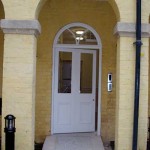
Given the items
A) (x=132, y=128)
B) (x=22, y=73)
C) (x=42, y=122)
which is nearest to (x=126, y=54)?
(x=132, y=128)

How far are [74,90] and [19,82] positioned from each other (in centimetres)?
280

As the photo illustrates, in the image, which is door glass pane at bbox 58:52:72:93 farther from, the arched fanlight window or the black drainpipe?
the black drainpipe

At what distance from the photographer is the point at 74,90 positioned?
27.9 feet

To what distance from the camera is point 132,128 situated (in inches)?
A: 240

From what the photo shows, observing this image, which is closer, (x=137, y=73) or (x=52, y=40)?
(x=137, y=73)

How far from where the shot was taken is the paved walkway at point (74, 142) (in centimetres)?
723

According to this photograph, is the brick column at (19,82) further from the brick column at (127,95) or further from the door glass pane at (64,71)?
the door glass pane at (64,71)

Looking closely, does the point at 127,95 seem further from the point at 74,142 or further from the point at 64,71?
the point at 64,71

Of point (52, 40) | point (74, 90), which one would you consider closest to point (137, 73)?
point (74, 90)

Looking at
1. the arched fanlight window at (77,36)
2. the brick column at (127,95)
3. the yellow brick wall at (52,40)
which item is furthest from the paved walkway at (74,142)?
the arched fanlight window at (77,36)

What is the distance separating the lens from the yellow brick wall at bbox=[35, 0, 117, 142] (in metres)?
8.30

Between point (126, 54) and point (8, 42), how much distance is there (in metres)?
2.43

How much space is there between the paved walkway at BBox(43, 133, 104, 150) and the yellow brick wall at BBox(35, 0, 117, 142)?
1.45 ft

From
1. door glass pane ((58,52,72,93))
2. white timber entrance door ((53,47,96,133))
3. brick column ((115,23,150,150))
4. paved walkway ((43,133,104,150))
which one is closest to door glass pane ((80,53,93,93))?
white timber entrance door ((53,47,96,133))
